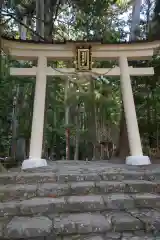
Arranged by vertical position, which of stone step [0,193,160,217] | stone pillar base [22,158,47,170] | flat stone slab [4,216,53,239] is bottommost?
flat stone slab [4,216,53,239]

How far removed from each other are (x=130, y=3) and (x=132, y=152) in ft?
22.4

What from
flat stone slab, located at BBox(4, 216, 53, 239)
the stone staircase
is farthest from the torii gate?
flat stone slab, located at BBox(4, 216, 53, 239)

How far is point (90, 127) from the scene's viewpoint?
11.5 metres

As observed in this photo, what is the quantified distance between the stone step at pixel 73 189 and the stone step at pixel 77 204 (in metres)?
0.15

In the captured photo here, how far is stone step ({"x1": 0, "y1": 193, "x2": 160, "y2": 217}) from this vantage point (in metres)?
3.16

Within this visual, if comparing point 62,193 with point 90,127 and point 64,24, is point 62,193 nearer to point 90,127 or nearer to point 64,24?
point 90,127

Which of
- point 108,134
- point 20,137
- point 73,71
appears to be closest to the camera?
point 73,71

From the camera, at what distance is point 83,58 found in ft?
20.0

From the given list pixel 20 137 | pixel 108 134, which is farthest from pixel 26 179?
pixel 108 134

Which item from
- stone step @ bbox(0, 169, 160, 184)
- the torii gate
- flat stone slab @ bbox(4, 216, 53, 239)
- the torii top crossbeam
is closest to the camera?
flat stone slab @ bbox(4, 216, 53, 239)

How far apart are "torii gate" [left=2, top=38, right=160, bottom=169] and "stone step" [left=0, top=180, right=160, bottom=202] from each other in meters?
1.91

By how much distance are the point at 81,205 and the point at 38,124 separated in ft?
9.20

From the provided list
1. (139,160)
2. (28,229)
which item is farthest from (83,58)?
(28,229)

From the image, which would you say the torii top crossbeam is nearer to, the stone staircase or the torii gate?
the torii gate
